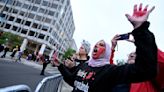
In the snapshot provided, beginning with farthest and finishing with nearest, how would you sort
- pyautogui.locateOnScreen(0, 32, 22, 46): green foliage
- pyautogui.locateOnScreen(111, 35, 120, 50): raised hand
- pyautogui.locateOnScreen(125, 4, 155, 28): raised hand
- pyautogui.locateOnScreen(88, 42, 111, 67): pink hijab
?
pyautogui.locateOnScreen(0, 32, 22, 46): green foliage → pyautogui.locateOnScreen(111, 35, 120, 50): raised hand → pyautogui.locateOnScreen(88, 42, 111, 67): pink hijab → pyautogui.locateOnScreen(125, 4, 155, 28): raised hand

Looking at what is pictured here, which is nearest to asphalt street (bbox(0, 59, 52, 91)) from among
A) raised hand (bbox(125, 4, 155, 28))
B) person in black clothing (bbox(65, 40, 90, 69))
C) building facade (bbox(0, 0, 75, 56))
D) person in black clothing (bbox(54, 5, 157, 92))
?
person in black clothing (bbox(65, 40, 90, 69))

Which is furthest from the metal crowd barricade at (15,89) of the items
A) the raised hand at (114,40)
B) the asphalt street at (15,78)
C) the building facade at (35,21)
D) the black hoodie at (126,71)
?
the building facade at (35,21)

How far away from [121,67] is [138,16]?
0.80 meters

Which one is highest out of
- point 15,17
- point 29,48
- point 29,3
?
point 29,3

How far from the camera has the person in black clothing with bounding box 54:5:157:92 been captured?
2.44 metres

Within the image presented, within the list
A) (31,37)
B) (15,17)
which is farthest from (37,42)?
(15,17)

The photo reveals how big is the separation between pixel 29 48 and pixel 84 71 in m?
68.0

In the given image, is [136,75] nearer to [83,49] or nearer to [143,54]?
[143,54]

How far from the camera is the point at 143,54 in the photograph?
8.02 feet

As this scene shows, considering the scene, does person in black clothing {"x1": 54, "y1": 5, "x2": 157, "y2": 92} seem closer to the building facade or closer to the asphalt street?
the asphalt street

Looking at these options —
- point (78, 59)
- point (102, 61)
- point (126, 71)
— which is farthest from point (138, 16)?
point (78, 59)

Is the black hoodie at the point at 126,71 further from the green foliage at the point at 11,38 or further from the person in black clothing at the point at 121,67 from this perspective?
the green foliage at the point at 11,38

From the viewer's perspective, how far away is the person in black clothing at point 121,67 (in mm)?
2441

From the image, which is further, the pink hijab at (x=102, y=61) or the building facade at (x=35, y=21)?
the building facade at (x=35, y=21)
